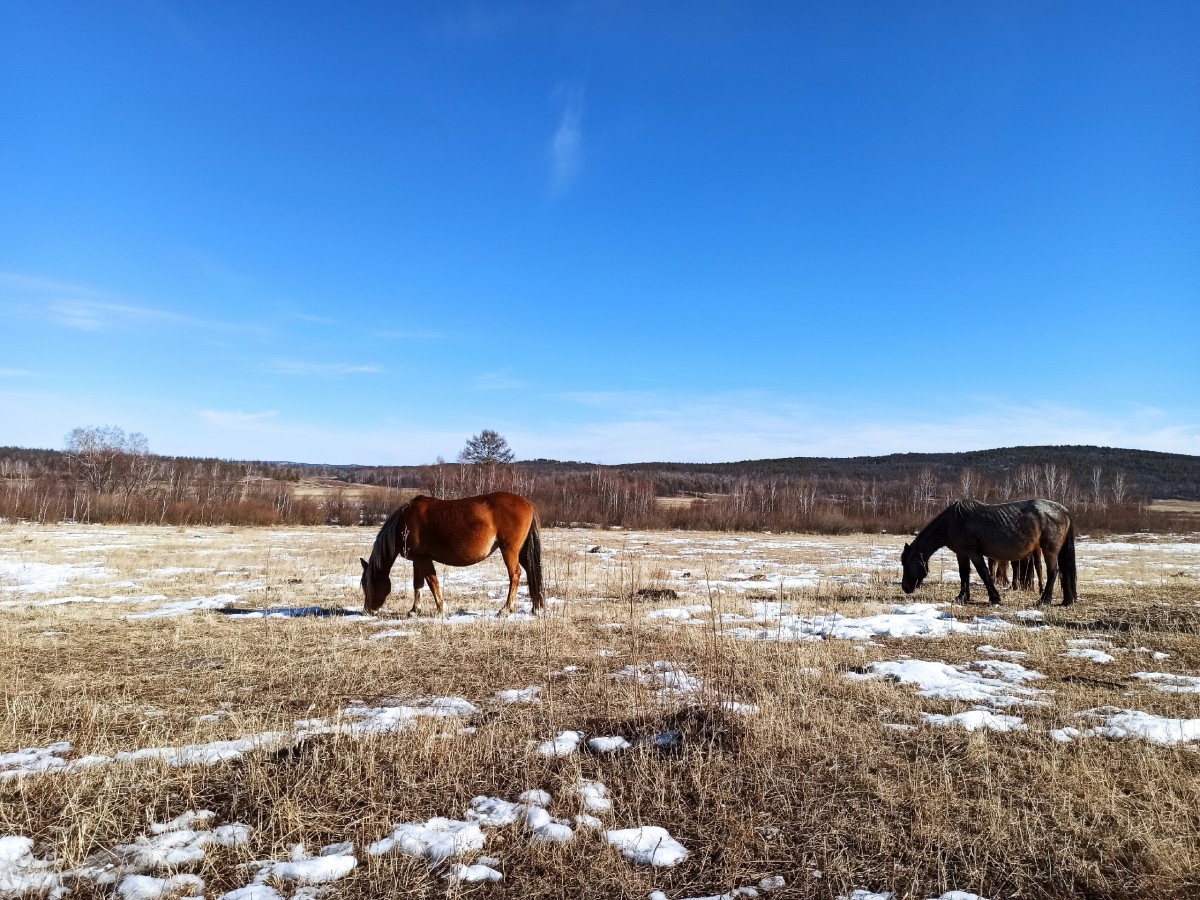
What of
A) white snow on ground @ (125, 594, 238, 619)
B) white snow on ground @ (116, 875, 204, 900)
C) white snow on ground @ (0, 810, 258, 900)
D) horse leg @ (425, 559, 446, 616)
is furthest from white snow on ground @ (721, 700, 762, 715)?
white snow on ground @ (125, 594, 238, 619)

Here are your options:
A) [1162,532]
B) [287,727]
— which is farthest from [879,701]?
[1162,532]

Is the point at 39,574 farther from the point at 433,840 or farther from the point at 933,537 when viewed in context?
the point at 933,537

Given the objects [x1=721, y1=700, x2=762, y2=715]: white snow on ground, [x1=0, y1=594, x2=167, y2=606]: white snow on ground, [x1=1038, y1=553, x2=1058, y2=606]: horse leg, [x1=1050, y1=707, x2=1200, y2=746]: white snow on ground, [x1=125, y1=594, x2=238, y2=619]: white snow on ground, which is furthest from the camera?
[x1=1038, y1=553, x2=1058, y2=606]: horse leg

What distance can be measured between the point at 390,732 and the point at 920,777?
3782 millimetres

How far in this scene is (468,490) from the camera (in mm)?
55344

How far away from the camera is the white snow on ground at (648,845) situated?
3418mm

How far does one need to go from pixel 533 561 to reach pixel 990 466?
4988 inches

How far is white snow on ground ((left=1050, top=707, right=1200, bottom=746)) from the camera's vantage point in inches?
198

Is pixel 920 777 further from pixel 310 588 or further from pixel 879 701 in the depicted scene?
pixel 310 588

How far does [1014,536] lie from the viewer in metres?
12.5

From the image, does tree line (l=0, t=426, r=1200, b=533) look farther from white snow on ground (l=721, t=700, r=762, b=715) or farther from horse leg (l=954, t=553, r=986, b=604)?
white snow on ground (l=721, t=700, r=762, b=715)

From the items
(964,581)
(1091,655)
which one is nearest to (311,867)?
(1091,655)

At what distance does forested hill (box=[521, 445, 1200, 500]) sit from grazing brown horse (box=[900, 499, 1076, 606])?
83521 mm

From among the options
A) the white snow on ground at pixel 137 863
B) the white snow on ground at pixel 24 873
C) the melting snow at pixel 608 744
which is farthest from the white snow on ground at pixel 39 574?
the melting snow at pixel 608 744
